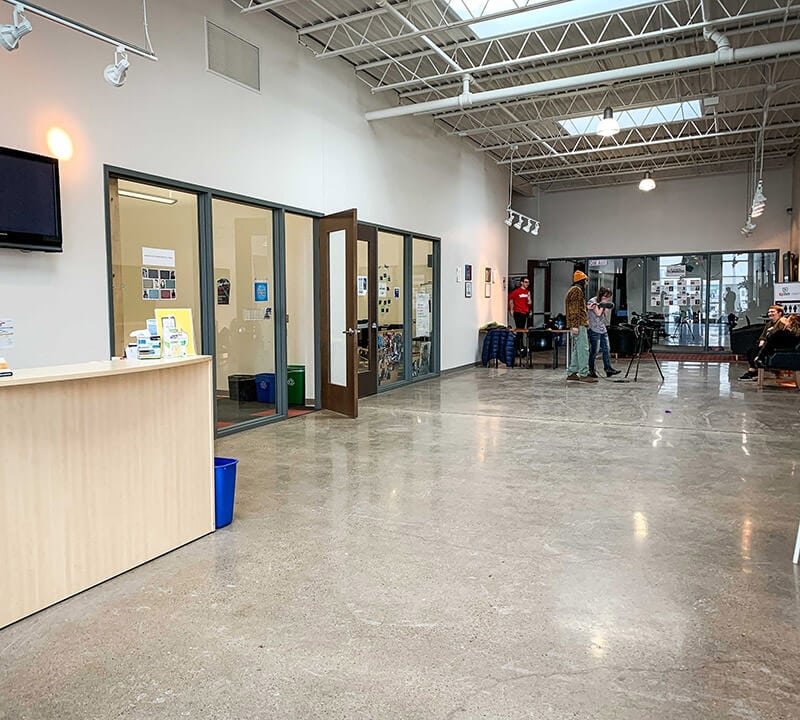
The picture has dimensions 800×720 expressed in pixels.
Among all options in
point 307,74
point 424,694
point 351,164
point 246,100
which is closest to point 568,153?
point 351,164

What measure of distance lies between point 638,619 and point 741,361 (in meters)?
12.7

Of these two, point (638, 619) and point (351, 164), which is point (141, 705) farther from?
point (351, 164)

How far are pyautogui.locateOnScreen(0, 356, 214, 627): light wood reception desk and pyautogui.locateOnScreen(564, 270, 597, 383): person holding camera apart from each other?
7.06 m

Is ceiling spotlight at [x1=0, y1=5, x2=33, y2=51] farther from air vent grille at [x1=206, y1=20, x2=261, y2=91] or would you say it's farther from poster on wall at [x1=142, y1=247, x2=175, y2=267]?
air vent grille at [x1=206, y1=20, x2=261, y2=91]

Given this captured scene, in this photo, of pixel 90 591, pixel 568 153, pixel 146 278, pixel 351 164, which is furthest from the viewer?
pixel 568 153

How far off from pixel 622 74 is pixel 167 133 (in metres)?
5.08

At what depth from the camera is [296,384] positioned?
25.6 ft

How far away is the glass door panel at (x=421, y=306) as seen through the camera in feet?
33.7

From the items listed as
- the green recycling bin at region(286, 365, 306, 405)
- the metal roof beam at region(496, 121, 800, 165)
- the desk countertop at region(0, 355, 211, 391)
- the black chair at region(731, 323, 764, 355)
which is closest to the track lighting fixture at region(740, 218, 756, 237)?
the metal roof beam at region(496, 121, 800, 165)

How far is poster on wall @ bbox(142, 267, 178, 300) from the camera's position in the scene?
5398mm

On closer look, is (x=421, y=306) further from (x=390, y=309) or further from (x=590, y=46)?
(x=590, y=46)

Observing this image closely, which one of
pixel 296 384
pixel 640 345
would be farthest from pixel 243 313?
pixel 640 345

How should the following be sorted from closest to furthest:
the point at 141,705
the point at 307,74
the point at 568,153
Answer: the point at 141,705 < the point at 307,74 < the point at 568,153

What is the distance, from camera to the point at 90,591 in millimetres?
2910
